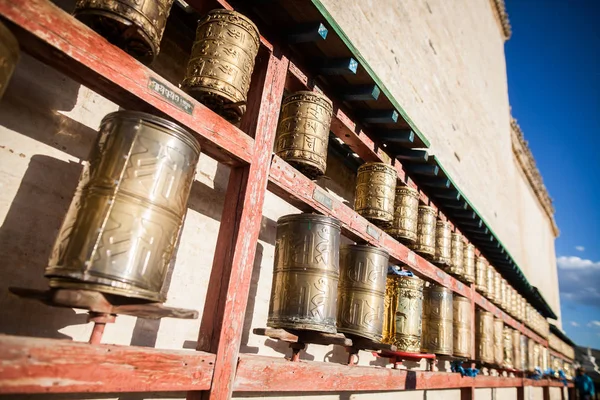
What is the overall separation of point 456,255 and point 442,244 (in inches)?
21.9

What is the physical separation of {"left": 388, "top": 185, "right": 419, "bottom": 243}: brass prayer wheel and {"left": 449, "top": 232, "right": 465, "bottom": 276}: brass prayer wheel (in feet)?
5.19

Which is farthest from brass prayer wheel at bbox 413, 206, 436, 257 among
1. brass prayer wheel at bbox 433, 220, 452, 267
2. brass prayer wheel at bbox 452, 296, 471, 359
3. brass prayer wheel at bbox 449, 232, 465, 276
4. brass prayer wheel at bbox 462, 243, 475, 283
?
brass prayer wheel at bbox 462, 243, 475, 283

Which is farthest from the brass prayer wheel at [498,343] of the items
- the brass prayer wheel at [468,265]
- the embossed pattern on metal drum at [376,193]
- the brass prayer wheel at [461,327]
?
the embossed pattern on metal drum at [376,193]

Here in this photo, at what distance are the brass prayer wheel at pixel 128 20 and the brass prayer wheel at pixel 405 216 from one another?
2965 millimetres

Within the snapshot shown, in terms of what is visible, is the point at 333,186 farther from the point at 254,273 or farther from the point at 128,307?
the point at 128,307

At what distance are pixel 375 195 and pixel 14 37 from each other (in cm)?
296

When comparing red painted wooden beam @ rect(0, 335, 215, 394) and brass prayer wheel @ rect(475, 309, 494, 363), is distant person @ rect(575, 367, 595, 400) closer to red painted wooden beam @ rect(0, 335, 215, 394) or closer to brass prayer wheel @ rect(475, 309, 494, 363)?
brass prayer wheel @ rect(475, 309, 494, 363)

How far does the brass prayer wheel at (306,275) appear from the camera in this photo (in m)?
2.62

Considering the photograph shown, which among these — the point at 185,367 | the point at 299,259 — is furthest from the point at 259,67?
the point at 185,367

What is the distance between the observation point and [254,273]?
348 centimetres

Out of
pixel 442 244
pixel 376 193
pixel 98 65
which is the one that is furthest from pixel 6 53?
pixel 442 244

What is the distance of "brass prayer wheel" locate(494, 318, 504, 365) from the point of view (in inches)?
249

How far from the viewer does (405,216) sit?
4227mm

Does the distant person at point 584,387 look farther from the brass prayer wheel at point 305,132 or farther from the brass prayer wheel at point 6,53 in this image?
the brass prayer wheel at point 6,53
